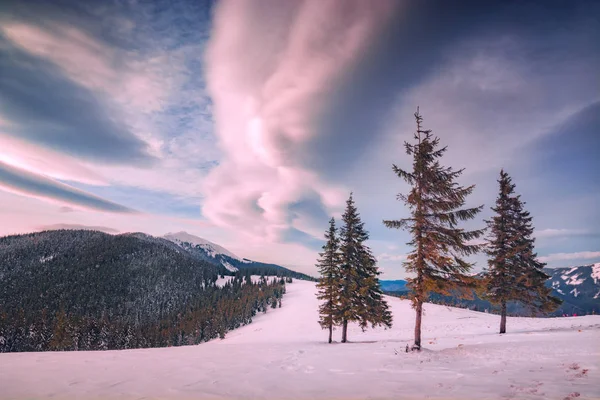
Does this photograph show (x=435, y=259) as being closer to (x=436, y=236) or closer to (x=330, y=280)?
(x=436, y=236)

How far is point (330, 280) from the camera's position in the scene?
27.9 metres

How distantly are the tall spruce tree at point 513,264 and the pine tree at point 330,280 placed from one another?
43.7 feet

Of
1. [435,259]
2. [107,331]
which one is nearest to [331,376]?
[435,259]

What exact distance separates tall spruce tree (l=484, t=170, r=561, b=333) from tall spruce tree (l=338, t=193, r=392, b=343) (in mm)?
9993

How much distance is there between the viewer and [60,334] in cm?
7062

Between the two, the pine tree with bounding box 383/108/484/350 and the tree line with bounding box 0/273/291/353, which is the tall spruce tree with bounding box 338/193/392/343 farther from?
the tree line with bounding box 0/273/291/353

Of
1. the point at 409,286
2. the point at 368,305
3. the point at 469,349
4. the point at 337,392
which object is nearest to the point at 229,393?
the point at 337,392

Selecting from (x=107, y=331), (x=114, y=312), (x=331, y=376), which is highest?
(x=331, y=376)

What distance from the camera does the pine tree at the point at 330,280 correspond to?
27422mm

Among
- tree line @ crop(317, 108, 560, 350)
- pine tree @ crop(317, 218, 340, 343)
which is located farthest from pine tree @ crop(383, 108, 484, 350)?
pine tree @ crop(317, 218, 340, 343)

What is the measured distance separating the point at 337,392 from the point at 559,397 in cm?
554

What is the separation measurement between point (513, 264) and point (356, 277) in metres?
14.1

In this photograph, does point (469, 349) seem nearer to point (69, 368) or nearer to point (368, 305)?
point (368, 305)

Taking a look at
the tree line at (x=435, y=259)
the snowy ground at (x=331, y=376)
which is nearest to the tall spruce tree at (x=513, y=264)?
the tree line at (x=435, y=259)
